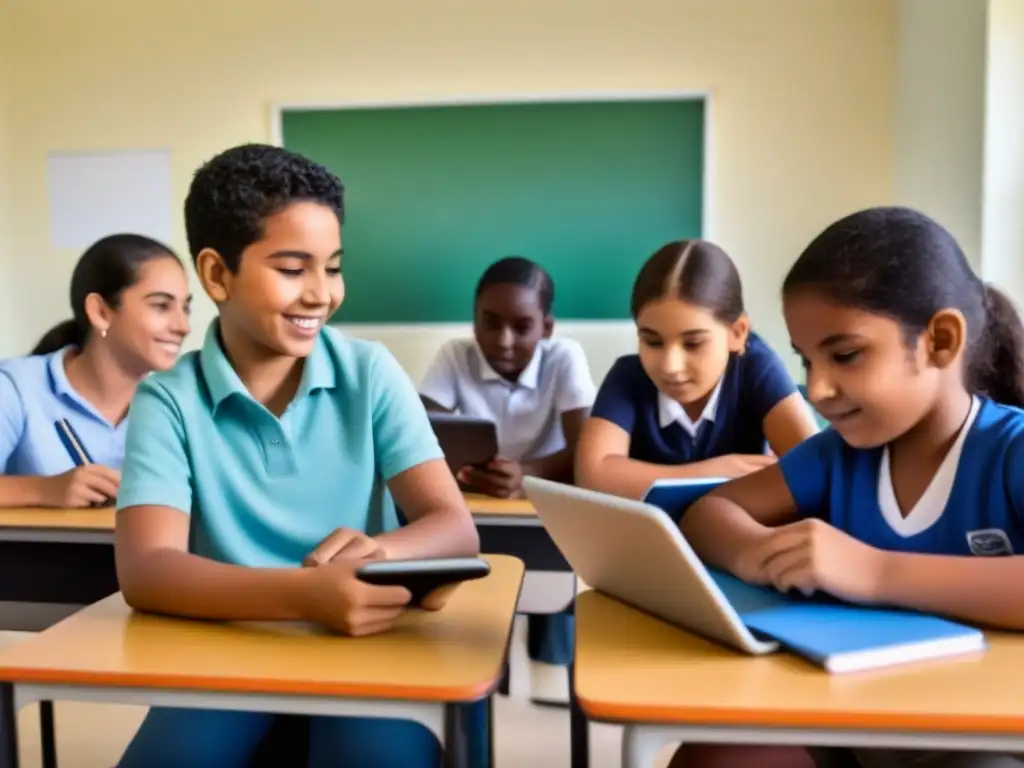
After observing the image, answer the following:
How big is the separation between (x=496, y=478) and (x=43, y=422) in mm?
1029

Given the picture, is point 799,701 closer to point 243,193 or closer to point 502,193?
point 243,193

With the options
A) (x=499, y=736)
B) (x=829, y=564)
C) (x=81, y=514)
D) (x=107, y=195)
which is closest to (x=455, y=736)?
(x=829, y=564)

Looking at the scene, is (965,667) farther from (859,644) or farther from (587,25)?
(587,25)

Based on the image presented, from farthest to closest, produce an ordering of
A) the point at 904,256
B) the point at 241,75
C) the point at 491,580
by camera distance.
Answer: the point at 241,75 → the point at 491,580 → the point at 904,256

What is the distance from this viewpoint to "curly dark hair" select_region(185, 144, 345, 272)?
1.21 meters

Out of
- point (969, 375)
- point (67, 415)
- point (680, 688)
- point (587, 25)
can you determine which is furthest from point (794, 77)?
point (680, 688)

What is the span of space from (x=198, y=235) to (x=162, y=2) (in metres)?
2.92

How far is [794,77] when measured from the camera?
10.9 feet

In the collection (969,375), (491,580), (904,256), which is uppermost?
(904,256)

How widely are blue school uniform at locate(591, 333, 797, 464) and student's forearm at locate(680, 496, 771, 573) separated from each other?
23.9 inches

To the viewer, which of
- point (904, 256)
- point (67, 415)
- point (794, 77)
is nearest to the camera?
point (904, 256)

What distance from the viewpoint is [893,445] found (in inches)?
44.2

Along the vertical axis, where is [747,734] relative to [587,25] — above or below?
below

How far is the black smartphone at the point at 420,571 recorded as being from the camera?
921 mm
